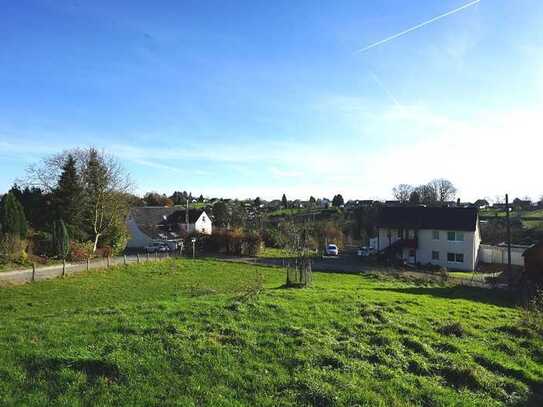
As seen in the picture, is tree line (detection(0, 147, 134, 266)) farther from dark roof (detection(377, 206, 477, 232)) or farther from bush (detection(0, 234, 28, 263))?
dark roof (detection(377, 206, 477, 232))

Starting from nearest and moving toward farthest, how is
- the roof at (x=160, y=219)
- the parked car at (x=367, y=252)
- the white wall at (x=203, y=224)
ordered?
the parked car at (x=367, y=252) → the roof at (x=160, y=219) → the white wall at (x=203, y=224)

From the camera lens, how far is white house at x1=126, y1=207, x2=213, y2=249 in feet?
199

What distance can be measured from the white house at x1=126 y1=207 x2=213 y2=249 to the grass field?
46.0 m

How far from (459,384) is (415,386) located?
0.98 m

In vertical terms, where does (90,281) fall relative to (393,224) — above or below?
below

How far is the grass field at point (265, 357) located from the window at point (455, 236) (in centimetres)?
3730

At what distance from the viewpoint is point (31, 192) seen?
4784 centimetres

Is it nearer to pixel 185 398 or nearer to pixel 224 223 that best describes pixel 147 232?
pixel 224 223

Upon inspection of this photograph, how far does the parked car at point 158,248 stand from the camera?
51331 mm

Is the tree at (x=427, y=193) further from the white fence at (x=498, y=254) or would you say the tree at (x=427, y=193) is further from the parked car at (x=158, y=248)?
the parked car at (x=158, y=248)

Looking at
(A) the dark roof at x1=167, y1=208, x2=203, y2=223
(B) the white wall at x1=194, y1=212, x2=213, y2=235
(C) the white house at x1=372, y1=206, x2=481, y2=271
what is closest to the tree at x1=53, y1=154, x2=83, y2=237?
(B) the white wall at x1=194, y1=212, x2=213, y2=235

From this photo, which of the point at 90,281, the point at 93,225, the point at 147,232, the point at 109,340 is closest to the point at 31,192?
the point at 93,225

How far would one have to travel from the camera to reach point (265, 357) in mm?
7699

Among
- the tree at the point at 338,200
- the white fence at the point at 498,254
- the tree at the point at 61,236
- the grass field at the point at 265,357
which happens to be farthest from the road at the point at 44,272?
the tree at the point at 338,200
